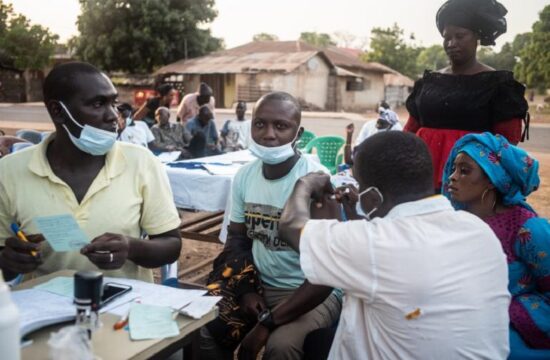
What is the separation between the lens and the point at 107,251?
6.18 ft

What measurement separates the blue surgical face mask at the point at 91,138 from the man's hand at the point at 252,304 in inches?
37.6

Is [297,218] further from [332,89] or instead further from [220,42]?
[220,42]

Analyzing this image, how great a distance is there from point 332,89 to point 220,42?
857cm

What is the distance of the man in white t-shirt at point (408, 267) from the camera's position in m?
1.45

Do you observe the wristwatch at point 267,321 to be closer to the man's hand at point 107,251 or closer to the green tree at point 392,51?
the man's hand at point 107,251

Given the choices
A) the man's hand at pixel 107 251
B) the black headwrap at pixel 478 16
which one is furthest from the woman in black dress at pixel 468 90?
the man's hand at pixel 107 251

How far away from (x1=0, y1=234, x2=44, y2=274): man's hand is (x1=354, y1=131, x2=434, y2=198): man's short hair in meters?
1.25

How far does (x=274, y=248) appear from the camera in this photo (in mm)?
2492

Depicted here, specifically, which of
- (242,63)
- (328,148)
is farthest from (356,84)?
(328,148)

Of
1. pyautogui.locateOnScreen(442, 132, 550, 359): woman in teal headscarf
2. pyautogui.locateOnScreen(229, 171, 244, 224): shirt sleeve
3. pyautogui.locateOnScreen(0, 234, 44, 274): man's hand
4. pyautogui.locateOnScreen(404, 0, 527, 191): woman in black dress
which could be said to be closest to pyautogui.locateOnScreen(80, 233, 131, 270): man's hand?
pyautogui.locateOnScreen(0, 234, 44, 274): man's hand

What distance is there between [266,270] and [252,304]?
0.20 m

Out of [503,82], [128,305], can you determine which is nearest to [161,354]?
[128,305]

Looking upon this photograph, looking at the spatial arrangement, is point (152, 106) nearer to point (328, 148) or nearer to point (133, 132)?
point (133, 132)

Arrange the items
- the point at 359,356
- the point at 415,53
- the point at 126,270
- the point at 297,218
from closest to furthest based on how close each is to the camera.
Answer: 1. the point at 359,356
2. the point at 297,218
3. the point at 126,270
4. the point at 415,53
